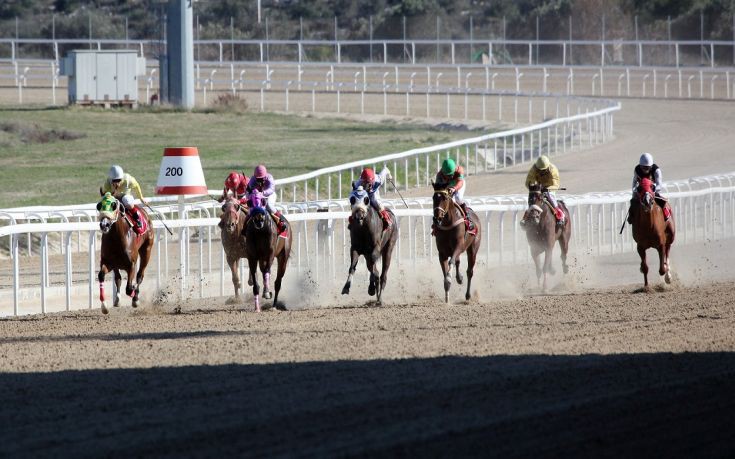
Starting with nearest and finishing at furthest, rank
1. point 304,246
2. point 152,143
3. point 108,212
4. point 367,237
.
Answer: point 108,212
point 367,237
point 304,246
point 152,143

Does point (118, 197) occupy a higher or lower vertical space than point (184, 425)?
higher

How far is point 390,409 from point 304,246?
10022mm

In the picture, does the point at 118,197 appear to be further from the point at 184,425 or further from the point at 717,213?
the point at 717,213

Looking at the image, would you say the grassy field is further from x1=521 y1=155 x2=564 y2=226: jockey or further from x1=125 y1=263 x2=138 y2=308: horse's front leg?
x1=521 y1=155 x2=564 y2=226: jockey

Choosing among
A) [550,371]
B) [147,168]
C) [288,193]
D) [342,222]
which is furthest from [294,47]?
[550,371]

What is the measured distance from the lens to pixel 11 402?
838 centimetres

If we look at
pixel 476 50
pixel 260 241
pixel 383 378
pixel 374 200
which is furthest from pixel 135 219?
pixel 476 50

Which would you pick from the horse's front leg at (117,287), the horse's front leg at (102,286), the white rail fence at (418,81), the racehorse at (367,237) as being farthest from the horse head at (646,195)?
the white rail fence at (418,81)

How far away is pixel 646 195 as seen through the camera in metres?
15.5

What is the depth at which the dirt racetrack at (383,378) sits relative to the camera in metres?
7.20

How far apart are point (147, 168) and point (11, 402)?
19.9 m

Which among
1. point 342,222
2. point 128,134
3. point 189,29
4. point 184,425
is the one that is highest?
point 189,29

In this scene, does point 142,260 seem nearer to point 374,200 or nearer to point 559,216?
point 374,200

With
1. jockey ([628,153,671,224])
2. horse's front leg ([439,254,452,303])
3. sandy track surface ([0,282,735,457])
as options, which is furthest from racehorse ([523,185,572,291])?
sandy track surface ([0,282,735,457])
